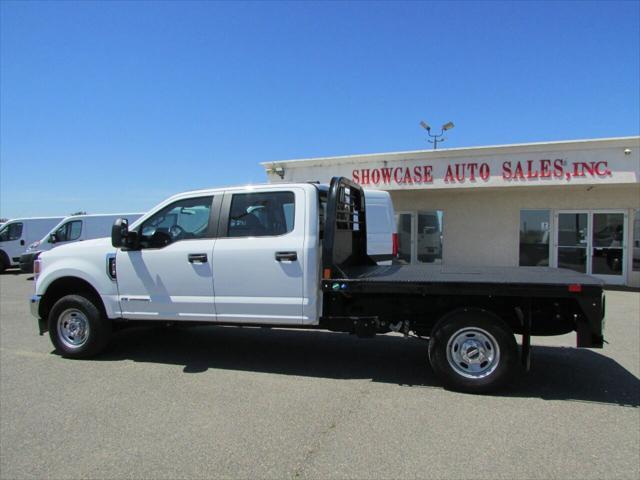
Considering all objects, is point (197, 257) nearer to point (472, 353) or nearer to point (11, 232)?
point (472, 353)

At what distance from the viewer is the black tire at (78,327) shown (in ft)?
19.8

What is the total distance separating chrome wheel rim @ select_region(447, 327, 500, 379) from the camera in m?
4.73

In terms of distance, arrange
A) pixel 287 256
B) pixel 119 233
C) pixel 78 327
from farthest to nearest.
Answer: pixel 78 327
pixel 119 233
pixel 287 256

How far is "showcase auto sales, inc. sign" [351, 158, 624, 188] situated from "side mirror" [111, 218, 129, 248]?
1060 centimetres

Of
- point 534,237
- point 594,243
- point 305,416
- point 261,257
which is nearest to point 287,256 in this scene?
point 261,257

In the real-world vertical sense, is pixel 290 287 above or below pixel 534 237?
below

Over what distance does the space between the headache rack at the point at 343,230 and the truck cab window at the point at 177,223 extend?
4.94 feet

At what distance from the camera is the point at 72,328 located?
6.18m

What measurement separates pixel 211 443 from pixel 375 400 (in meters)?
1.65

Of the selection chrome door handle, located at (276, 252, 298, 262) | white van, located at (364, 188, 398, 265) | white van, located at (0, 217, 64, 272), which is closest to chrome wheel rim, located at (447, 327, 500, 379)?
chrome door handle, located at (276, 252, 298, 262)

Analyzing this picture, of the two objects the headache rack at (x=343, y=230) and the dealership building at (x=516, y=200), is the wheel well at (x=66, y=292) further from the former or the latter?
the dealership building at (x=516, y=200)

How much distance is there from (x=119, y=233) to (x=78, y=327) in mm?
1504

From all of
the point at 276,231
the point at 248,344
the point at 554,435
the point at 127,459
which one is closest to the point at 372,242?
the point at 248,344

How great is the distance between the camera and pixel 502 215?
48.9 feet
